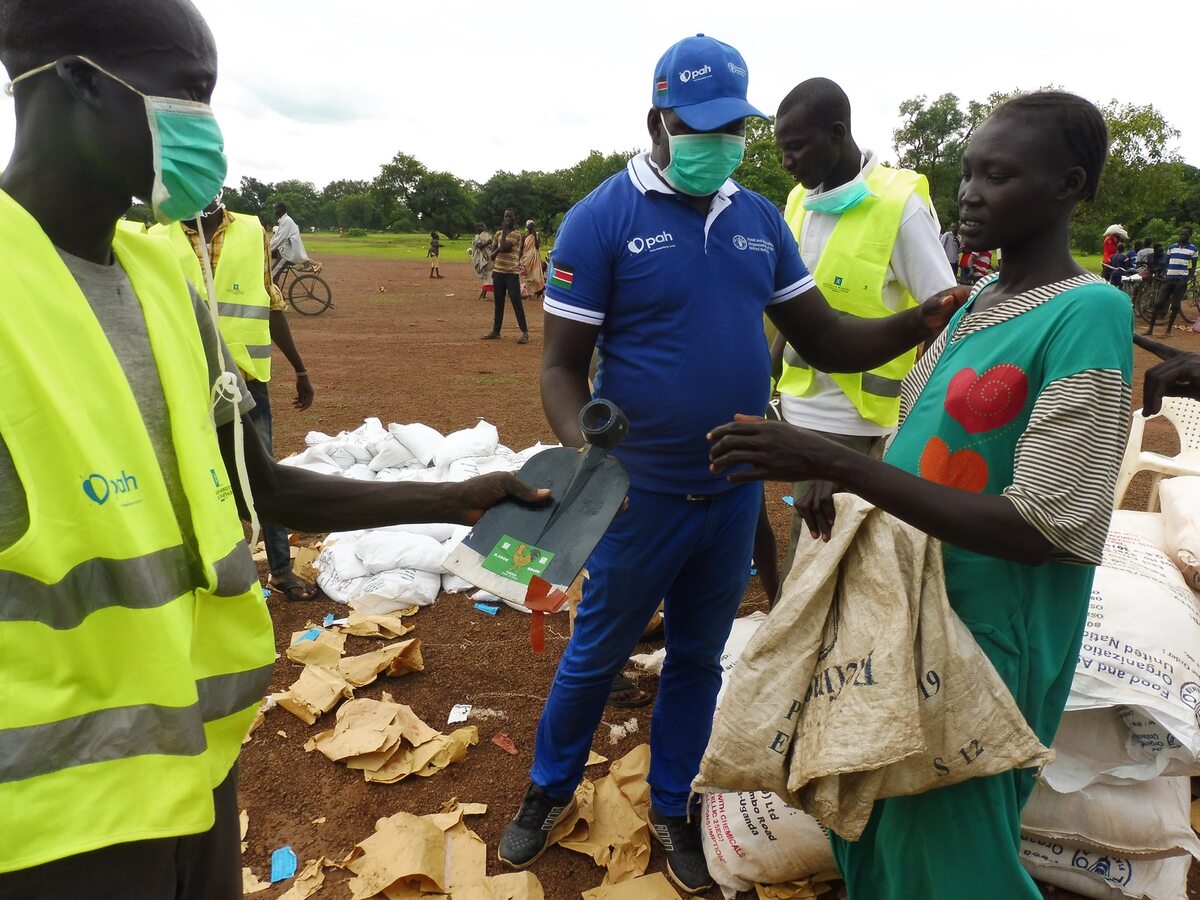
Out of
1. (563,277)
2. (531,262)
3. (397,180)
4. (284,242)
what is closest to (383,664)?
(563,277)

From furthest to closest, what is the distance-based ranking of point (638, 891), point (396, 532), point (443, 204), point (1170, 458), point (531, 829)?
point (443, 204) < point (396, 532) < point (1170, 458) < point (531, 829) < point (638, 891)

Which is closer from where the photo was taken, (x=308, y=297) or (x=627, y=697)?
(x=627, y=697)

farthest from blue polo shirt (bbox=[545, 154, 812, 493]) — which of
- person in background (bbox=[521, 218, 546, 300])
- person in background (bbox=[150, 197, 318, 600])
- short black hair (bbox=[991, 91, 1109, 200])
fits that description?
person in background (bbox=[521, 218, 546, 300])

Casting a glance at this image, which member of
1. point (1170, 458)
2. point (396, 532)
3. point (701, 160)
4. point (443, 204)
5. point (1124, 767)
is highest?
point (443, 204)

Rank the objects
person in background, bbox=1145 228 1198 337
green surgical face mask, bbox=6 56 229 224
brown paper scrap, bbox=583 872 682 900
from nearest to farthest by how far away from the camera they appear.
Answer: green surgical face mask, bbox=6 56 229 224 < brown paper scrap, bbox=583 872 682 900 < person in background, bbox=1145 228 1198 337

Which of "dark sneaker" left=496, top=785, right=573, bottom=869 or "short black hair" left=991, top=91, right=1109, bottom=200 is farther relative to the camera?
"dark sneaker" left=496, top=785, right=573, bottom=869

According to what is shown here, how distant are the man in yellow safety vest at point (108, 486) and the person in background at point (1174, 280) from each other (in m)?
16.4

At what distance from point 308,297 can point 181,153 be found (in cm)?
1512

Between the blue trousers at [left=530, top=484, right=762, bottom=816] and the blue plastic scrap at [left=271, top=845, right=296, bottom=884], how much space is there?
77 centimetres

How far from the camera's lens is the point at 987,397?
146 centimetres

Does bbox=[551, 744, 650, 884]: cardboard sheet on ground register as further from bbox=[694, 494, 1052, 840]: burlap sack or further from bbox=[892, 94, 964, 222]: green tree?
bbox=[892, 94, 964, 222]: green tree

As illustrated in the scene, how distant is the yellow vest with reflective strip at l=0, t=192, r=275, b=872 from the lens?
94cm

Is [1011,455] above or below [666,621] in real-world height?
above

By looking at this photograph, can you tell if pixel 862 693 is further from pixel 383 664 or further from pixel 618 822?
pixel 383 664
